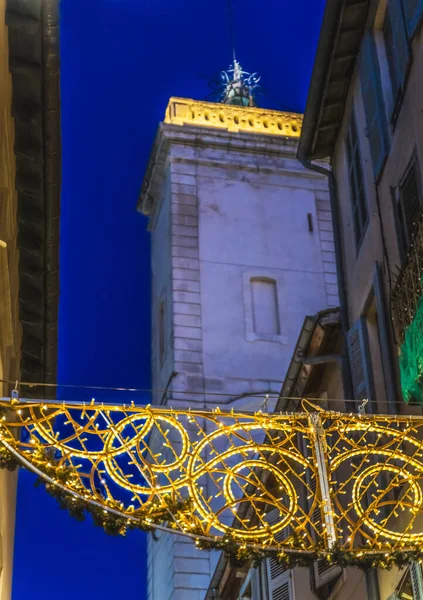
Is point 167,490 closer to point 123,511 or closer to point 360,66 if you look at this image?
point 123,511

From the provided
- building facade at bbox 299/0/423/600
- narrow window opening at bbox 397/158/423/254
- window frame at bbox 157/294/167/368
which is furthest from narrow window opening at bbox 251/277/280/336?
narrow window opening at bbox 397/158/423/254

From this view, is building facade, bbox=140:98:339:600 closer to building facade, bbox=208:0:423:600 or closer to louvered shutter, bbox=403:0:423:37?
building facade, bbox=208:0:423:600

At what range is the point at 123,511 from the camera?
9.66 m

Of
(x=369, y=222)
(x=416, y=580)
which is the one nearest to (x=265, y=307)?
(x=369, y=222)

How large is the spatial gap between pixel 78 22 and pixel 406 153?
2412 inches

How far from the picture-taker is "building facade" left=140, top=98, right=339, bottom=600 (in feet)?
103

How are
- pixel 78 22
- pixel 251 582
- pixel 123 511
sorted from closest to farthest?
pixel 123 511 → pixel 251 582 → pixel 78 22

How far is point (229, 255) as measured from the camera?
33031mm

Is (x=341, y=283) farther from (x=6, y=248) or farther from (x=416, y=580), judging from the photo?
(x=6, y=248)

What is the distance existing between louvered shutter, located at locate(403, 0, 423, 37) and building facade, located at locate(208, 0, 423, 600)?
0.02m

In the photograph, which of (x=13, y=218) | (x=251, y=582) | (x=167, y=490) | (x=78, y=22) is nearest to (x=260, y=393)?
(x=251, y=582)

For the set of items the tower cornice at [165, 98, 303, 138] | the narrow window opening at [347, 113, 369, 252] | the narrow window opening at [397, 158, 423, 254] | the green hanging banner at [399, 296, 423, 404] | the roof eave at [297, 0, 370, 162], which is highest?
the tower cornice at [165, 98, 303, 138]

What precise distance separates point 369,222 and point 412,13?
123 inches

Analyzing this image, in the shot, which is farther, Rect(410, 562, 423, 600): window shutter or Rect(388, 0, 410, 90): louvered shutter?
Rect(388, 0, 410, 90): louvered shutter
